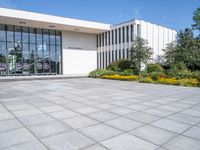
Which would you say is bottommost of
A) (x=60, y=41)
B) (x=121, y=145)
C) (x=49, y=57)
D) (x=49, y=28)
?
(x=121, y=145)

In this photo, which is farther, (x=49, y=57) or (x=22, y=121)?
(x=49, y=57)

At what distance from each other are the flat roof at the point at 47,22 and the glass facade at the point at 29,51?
4.09ft

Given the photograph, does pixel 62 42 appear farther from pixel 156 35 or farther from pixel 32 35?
pixel 156 35

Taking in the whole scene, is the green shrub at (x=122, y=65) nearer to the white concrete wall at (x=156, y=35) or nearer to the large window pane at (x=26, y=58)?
the white concrete wall at (x=156, y=35)

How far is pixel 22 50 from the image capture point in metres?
24.7

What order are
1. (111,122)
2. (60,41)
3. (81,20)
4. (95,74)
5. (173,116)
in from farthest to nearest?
(60,41) → (81,20) → (95,74) → (173,116) → (111,122)

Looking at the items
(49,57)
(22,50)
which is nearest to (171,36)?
(49,57)

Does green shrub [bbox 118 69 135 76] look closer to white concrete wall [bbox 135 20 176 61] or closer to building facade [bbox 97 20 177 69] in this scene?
building facade [bbox 97 20 177 69]

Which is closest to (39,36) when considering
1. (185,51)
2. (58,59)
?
(58,59)

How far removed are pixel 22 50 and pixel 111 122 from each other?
2343cm

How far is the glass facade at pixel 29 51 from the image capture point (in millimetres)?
23703

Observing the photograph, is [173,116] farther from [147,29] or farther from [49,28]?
[49,28]

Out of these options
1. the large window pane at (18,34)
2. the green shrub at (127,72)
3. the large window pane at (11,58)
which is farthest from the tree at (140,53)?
the large window pane at (11,58)

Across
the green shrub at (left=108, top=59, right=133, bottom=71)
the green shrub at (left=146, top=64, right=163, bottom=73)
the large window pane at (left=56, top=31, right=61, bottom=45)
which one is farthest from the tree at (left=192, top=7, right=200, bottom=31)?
the large window pane at (left=56, top=31, right=61, bottom=45)
